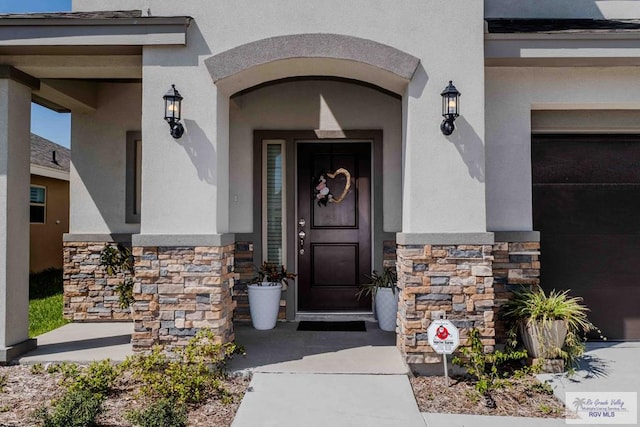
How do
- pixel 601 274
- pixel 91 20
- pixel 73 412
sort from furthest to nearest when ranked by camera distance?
1. pixel 601 274
2. pixel 91 20
3. pixel 73 412

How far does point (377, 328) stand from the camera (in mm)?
5625

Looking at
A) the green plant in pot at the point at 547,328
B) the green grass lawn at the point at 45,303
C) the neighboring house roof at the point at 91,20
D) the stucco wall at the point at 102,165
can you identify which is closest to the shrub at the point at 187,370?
the green grass lawn at the point at 45,303

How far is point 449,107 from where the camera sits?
13.5ft

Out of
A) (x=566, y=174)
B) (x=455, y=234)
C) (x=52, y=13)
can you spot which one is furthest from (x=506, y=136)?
(x=52, y=13)

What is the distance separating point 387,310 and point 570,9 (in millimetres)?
4415

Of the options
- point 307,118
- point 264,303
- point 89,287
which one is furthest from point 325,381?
point 89,287

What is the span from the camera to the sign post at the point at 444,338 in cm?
391

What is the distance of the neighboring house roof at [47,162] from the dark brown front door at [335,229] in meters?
8.69

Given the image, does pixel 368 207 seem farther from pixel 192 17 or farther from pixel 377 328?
pixel 192 17

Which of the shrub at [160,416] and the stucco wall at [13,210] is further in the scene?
the stucco wall at [13,210]

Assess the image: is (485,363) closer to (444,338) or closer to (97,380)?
(444,338)

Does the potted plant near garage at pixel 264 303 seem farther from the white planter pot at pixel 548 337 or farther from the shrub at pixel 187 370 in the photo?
the white planter pot at pixel 548 337

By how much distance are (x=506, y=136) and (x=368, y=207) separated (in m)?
2.05

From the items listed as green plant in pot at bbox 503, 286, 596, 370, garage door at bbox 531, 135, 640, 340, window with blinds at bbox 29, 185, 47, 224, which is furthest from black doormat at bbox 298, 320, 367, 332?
window with blinds at bbox 29, 185, 47, 224
